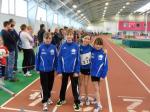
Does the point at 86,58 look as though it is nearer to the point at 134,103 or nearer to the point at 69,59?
the point at 69,59

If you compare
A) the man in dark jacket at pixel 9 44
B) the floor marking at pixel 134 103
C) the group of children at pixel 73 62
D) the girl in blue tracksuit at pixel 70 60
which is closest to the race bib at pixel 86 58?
the group of children at pixel 73 62

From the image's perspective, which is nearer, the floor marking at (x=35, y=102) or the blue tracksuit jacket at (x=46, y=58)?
the blue tracksuit jacket at (x=46, y=58)

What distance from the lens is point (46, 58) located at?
304 inches

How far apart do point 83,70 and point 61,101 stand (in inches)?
36.7

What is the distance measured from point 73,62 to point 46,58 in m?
0.64

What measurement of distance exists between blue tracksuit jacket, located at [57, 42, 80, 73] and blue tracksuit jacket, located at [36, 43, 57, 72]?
0.70 feet

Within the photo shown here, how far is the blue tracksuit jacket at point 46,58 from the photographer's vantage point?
25.3 feet

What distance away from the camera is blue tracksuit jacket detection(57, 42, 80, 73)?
25.1 feet

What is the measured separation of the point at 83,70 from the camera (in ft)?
26.3

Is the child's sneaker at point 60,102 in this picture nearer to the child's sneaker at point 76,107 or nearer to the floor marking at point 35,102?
the child's sneaker at point 76,107

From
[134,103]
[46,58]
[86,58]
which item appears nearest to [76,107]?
[86,58]

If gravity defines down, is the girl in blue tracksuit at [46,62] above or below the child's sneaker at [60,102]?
above

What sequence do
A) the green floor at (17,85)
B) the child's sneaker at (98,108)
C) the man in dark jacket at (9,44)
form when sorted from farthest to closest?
the man in dark jacket at (9,44) → the green floor at (17,85) → the child's sneaker at (98,108)

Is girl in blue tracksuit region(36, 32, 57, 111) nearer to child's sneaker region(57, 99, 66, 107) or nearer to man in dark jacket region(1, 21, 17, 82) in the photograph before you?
child's sneaker region(57, 99, 66, 107)
